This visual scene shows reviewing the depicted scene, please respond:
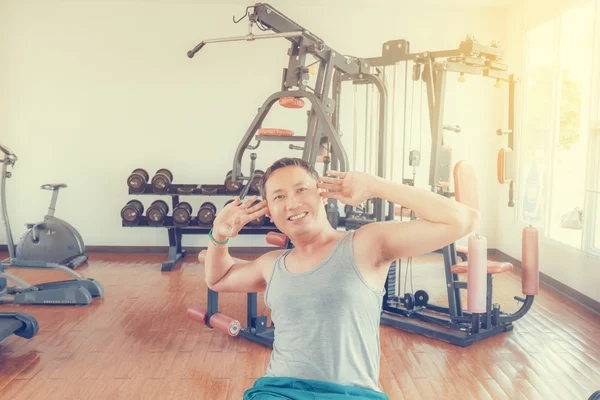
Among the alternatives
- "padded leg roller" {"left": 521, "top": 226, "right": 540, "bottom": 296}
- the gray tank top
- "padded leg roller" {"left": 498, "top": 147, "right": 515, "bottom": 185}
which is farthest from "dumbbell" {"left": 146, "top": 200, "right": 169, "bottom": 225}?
the gray tank top

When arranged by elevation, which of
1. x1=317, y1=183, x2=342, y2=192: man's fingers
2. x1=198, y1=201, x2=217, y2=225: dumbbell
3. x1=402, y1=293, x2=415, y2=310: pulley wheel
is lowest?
x1=402, y1=293, x2=415, y2=310: pulley wheel

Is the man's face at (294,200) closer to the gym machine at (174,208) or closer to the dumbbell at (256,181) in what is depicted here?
the dumbbell at (256,181)

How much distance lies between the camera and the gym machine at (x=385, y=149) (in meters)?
2.52

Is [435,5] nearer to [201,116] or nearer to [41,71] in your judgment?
[201,116]

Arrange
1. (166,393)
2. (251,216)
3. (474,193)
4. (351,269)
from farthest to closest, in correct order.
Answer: (474,193) → (166,393) → (251,216) → (351,269)

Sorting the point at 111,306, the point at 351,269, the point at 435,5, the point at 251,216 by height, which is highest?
the point at 435,5

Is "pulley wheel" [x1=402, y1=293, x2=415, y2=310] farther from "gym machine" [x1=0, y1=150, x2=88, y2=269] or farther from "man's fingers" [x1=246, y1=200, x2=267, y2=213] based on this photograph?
"gym machine" [x1=0, y1=150, x2=88, y2=269]

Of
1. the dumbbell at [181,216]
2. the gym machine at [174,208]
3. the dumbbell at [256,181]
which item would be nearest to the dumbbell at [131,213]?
the gym machine at [174,208]

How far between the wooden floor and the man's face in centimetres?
124

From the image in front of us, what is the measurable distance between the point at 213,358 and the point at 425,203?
5.87ft

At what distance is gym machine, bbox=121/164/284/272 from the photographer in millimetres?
4516

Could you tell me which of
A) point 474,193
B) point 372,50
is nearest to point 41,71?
point 372,50

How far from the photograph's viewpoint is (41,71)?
16.3ft

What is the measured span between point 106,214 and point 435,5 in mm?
3659
